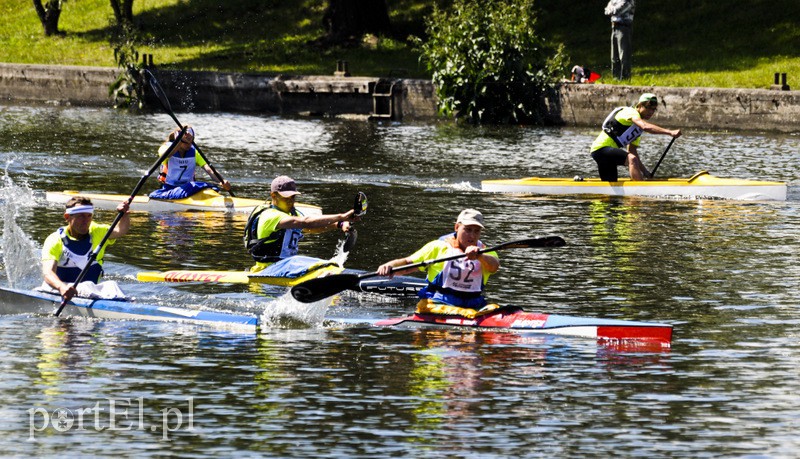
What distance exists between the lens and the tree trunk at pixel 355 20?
148 ft

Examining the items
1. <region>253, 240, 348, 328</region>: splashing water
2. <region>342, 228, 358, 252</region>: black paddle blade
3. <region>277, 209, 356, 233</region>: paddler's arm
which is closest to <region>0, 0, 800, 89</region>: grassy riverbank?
<region>342, 228, 358, 252</region>: black paddle blade

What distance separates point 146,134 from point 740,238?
766 inches

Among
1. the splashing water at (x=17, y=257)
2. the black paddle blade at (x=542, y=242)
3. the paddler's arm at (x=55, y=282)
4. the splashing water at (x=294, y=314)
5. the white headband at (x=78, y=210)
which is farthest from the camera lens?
the splashing water at (x=17, y=257)

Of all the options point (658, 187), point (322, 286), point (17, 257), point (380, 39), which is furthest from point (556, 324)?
point (380, 39)

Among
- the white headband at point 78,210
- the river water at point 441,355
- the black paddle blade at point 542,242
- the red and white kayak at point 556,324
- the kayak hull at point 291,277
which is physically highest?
the white headband at point 78,210

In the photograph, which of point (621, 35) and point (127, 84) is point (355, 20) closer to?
point (127, 84)

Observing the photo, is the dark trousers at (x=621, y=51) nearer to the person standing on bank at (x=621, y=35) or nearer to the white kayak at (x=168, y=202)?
the person standing on bank at (x=621, y=35)

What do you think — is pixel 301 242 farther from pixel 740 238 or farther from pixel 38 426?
pixel 38 426

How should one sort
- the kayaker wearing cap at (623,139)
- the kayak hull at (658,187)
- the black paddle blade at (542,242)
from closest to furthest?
the black paddle blade at (542,242)
the kayak hull at (658,187)
the kayaker wearing cap at (623,139)

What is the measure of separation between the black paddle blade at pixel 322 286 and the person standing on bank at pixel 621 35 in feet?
75.4

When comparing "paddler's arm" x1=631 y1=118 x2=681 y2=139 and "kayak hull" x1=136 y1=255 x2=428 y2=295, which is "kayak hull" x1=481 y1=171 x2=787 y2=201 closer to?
"paddler's arm" x1=631 y1=118 x2=681 y2=139

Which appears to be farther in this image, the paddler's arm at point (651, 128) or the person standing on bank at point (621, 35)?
the person standing on bank at point (621, 35)

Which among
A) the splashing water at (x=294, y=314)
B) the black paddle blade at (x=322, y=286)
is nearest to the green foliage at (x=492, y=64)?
the splashing water at (x=294, y=314)

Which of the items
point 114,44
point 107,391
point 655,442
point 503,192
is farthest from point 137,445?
point 114,44
